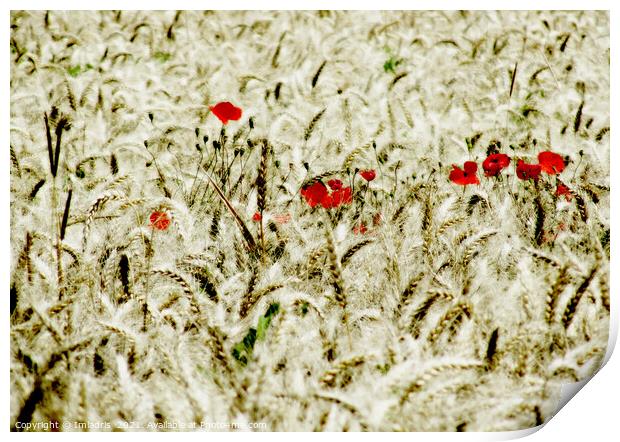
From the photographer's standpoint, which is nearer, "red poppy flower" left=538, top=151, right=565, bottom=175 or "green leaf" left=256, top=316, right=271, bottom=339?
"green leaf" left=256, top=316, right=271, bottom=339

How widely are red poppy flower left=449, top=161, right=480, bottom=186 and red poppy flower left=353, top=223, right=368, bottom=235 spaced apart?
270 mm

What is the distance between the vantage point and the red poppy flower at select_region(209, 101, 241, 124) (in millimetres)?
1567

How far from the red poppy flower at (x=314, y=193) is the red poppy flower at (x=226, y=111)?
0.26 m

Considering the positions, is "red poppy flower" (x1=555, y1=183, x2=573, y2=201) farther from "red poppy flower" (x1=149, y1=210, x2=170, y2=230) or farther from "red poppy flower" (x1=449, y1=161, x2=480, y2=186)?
"red poppy flower" (x1=149, y1=210, x2=170, y2=230)

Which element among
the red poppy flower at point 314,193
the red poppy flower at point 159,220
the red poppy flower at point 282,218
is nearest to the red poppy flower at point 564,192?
the red poppy flower at point 314,193

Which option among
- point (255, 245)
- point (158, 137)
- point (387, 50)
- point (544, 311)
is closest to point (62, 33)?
point (158, 137)

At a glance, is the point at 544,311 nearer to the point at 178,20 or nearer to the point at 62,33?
the point at 178,20

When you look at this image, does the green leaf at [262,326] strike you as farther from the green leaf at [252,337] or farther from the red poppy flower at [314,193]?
the red poppy flower at [314,193]

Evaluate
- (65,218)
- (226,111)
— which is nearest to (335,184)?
(226,111)

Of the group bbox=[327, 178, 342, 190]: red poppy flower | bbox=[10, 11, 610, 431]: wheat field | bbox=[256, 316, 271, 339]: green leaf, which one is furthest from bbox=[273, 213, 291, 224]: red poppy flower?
bbox=[256, 316, 271, 339]: green leaf

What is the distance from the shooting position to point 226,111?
61.7 inches

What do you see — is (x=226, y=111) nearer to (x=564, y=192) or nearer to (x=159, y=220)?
(x=159, y=220)

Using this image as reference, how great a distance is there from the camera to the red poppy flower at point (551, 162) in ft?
5.30

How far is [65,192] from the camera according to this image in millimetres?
1531
